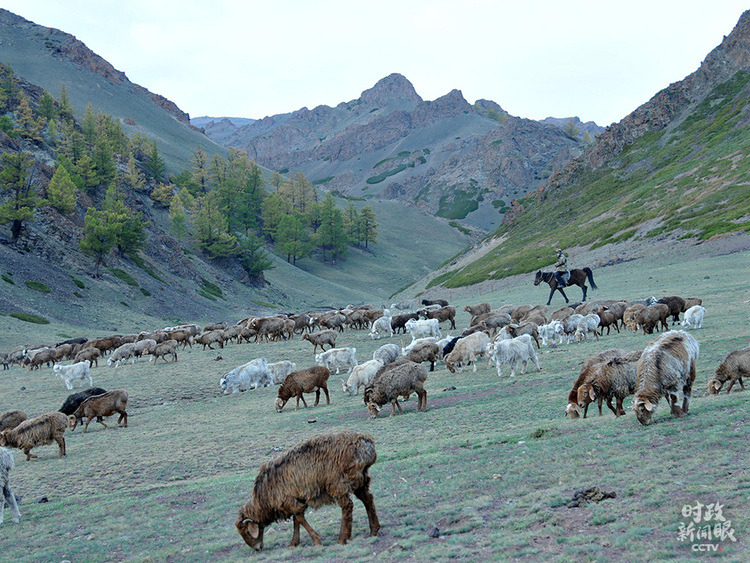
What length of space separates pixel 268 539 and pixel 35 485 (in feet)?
25.0

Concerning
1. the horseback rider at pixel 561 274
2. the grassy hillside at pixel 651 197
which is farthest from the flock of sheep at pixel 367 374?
the grassy hillside at pixel 651 197

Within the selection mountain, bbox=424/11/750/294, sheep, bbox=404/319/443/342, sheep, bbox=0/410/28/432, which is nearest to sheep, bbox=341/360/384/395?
sheep, bbox=0/410/28/432

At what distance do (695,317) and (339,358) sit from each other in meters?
14.8

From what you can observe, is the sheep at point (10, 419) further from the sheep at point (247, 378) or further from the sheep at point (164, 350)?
the sheep at point (164, 350)

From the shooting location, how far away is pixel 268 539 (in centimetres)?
855

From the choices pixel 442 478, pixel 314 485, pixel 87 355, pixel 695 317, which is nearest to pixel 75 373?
pixel 87 355

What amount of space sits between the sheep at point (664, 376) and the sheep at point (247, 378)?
16768 millimetres

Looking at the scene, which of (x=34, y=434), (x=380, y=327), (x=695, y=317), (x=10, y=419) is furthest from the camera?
(x=380, y=327)

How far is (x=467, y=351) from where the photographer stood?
21656mm

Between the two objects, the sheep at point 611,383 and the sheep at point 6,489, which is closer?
the sheep at point 6,489

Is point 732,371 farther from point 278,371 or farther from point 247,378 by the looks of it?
point 247,378

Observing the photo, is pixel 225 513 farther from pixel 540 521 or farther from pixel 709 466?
pixel 709 466

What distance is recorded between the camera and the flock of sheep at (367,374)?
26.0 feet

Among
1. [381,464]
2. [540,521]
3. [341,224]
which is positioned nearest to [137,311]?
[381,464]
